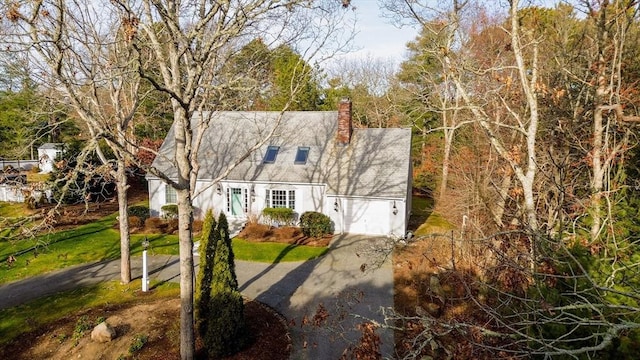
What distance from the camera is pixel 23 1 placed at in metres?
6.22

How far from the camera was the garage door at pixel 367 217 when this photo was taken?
20188 mm

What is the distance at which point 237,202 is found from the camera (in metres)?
22.1

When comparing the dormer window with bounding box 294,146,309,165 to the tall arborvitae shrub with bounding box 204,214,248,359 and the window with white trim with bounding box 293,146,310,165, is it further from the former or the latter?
the tall arborvitae shrub with bounding box 204,214,248,359

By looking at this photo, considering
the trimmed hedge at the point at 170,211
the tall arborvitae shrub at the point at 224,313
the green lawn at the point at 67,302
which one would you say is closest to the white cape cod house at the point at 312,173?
the trimmed hedge at the point at 170,211

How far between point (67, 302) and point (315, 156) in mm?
13370

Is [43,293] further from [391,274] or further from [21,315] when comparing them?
[391,274]

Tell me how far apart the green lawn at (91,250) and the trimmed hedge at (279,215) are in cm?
230

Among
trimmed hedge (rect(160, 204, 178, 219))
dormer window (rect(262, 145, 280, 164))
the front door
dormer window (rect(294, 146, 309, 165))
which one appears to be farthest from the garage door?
trimmed hedge (rect(160, 204, 178, 219))

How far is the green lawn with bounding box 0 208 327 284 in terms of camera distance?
15.4m

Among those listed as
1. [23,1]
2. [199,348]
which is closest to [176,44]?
[23,1]

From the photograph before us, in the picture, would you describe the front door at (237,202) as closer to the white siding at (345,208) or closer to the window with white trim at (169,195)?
the white siding at (345,208)

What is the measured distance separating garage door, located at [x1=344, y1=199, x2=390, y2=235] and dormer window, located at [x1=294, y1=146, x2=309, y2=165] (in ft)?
11.2

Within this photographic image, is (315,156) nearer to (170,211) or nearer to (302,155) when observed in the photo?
(302,155)

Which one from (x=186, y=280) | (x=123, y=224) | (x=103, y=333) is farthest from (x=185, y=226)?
(x=123, y=224)
